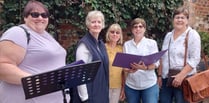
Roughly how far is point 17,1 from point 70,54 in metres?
1.19

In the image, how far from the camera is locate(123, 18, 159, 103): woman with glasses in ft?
16.6

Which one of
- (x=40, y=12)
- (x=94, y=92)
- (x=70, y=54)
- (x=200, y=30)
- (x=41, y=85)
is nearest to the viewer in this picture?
(x=41, y=85)

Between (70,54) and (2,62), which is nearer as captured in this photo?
(2,62)

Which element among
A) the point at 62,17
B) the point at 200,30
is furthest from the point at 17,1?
the point at 200,30

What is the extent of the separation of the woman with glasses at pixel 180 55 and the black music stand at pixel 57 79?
215cm

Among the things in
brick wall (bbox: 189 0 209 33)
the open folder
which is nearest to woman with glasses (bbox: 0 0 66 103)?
the open folder

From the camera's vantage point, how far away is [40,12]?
10.7ft

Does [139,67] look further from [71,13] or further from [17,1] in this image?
[17,1]

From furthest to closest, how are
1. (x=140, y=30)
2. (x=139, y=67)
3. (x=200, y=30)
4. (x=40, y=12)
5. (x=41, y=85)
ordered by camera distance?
1. (x=200, y=30)
2. (x=140, y=30)
3. (x=139, y=67)
4. (x=40, y=12)
5. (x=41, y=85)

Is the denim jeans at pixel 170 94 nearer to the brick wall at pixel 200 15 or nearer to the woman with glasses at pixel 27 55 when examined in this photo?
the woman with glasses at pixel 27 55

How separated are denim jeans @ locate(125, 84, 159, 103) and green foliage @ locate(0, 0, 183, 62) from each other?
146cm

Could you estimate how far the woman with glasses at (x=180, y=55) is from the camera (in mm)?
4992

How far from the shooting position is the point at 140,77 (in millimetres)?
5051

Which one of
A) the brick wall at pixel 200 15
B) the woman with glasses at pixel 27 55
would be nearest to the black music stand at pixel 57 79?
the woman with glasses at pixel 27 55
